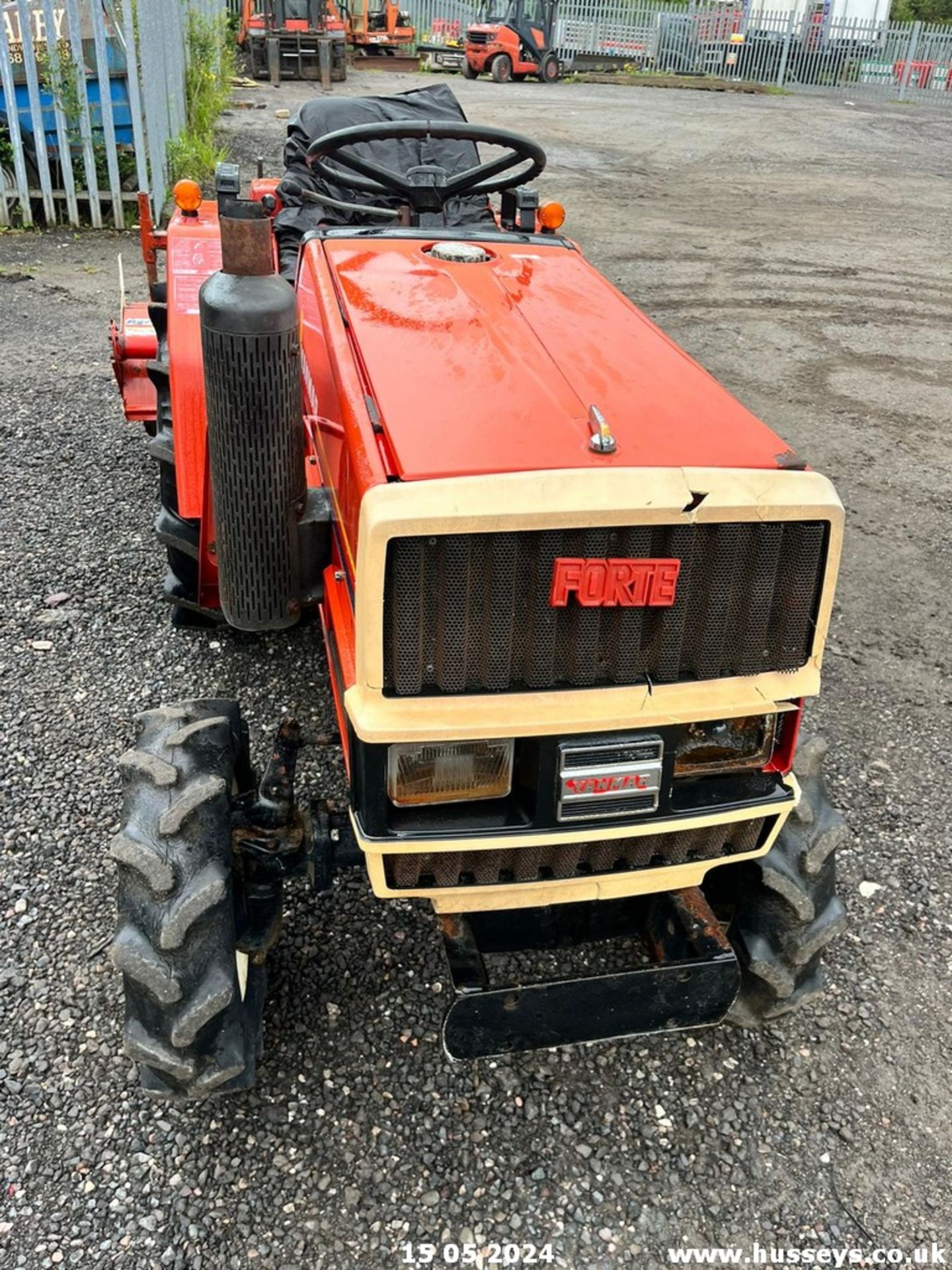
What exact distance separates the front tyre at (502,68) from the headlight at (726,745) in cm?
2386

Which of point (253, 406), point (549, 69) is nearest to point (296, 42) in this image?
point (549, 69)

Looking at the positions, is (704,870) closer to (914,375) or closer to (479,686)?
(479,686)

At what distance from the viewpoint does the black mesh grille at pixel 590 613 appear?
68.9 inches

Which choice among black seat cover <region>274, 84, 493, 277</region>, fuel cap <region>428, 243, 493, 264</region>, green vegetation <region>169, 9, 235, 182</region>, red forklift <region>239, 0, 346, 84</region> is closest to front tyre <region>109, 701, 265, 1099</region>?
fuel cap <region>428, 243, 493, 264</region>

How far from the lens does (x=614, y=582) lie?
1775mm

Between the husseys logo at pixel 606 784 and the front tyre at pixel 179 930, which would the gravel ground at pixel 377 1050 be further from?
the husseys logo at pixel 606 784

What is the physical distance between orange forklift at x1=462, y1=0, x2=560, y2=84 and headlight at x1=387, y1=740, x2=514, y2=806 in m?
23.9

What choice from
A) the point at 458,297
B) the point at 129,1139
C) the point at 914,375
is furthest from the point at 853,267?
the point at 129,1139

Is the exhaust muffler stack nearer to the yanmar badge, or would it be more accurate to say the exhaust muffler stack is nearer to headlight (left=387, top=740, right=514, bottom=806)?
headlight (left=387, top=740, right=514, bottom=806)

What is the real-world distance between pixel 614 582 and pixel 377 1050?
1300 mm

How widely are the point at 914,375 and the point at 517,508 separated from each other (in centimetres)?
624

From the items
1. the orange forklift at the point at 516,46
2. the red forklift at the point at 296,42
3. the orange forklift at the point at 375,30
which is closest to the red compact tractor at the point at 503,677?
the red forklift at the point at 296,42

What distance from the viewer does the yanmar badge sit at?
1.89m

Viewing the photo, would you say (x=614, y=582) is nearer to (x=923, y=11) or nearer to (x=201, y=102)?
→ (x=201, y=102)
